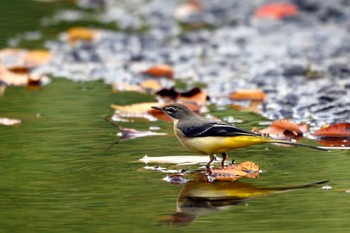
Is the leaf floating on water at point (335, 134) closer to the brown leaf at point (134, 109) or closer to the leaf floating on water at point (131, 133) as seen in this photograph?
the leaf floating on water at point (131, 133)

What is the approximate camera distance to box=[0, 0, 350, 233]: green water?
14.3ft

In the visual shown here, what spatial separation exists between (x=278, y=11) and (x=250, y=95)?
442 centimetres

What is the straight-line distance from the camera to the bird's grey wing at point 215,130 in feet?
17.5

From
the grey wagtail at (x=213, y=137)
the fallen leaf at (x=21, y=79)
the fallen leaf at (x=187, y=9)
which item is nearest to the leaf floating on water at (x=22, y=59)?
the fallen leaf at (x=21, y=79)

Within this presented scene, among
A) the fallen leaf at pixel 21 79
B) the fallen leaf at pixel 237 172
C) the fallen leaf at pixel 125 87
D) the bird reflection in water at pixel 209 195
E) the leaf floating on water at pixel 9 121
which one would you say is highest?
the fallen leaf at pixel 21 79

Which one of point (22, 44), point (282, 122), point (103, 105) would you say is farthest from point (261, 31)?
point (282, 122)

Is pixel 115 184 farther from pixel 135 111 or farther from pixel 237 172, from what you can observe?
pixel 135 111

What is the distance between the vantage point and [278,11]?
1205 centimetres

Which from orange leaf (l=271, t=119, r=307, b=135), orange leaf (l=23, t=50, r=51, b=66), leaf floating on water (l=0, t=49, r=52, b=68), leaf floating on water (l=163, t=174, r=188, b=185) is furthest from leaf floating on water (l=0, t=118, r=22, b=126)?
orange leaf (l=23, t=50, r=51, b=66)

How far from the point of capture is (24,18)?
12555mm

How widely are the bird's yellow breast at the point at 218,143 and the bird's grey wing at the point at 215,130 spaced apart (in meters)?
0.02

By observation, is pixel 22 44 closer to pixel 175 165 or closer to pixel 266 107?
pixel 266 107

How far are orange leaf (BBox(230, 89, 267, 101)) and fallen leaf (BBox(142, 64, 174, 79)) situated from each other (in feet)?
4.36

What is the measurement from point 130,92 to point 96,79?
2.59ft
